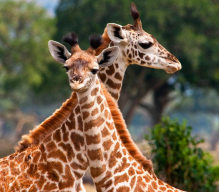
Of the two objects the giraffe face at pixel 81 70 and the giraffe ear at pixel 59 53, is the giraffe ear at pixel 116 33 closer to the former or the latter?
the giraffe ear at pixel 59 53

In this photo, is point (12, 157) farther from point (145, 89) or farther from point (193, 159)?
point (145, 89)

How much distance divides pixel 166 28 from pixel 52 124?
91.6 feet

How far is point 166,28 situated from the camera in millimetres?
34719

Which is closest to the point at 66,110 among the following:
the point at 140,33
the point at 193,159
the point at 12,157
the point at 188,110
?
the point at 12,157

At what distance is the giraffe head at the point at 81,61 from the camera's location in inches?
243

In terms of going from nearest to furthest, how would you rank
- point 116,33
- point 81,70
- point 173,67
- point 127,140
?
1. point 81,70
2. point 127,140
3. point 116,33
4. point 173,67

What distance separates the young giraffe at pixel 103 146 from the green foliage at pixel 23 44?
31.3 meters

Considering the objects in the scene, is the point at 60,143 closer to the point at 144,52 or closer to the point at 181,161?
the point at 144,52

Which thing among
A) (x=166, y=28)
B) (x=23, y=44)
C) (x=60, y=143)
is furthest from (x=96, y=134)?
(x=23, y=44)

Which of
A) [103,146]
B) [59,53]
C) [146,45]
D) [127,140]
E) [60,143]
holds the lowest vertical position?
[103,146]

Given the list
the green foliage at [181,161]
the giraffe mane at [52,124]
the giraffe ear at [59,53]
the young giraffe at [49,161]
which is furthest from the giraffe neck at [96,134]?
the green foliage at [181,161]

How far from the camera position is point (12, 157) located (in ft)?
25.2

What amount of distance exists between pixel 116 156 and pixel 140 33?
3.15 m

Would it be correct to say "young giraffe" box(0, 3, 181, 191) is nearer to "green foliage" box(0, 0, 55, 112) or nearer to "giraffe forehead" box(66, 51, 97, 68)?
"giraffe forehead" box(66, 51, 97, 68)
